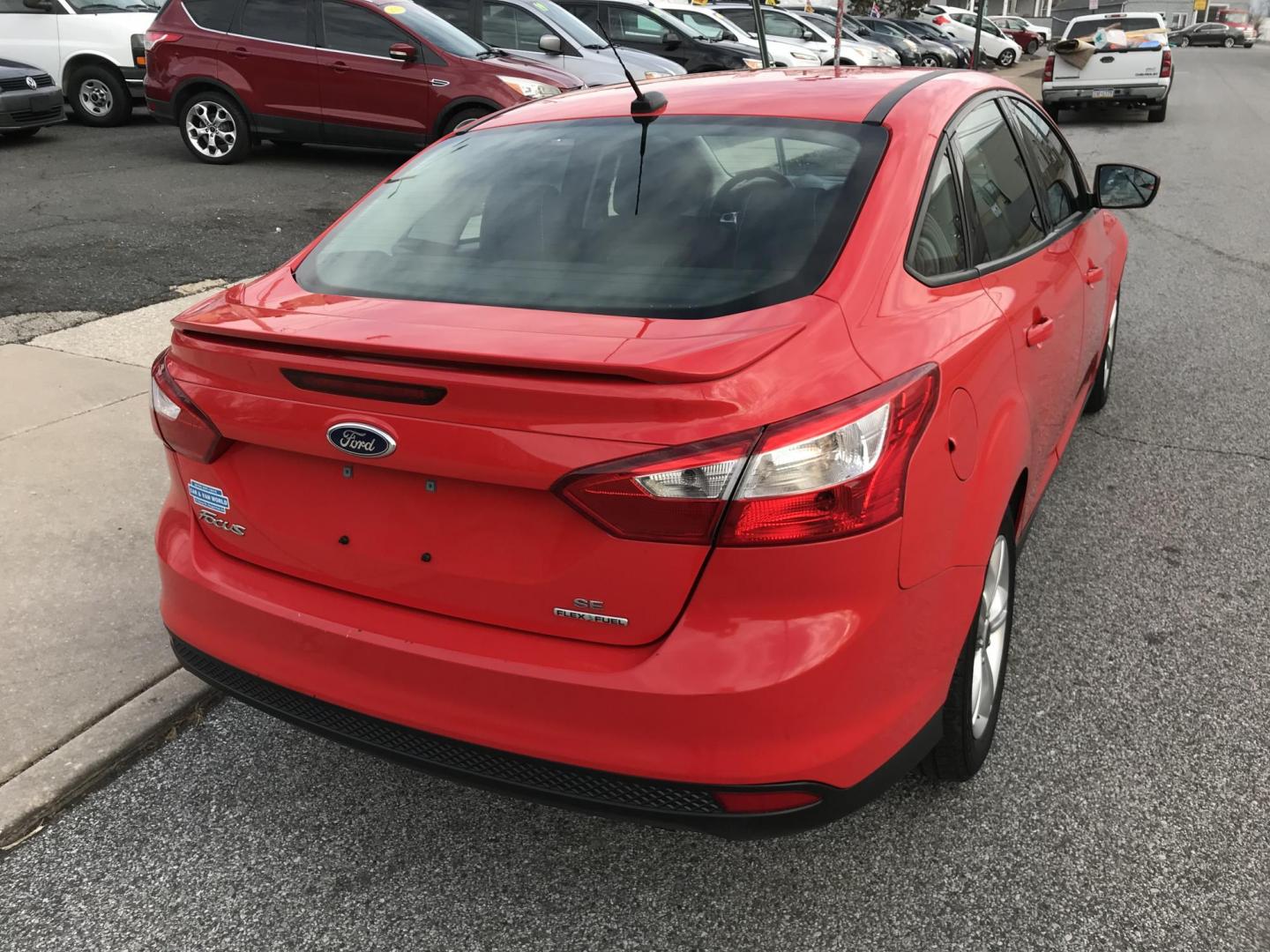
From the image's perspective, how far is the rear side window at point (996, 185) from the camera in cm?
287

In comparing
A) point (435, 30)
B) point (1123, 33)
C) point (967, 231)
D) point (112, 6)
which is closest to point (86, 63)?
point (112, 6)

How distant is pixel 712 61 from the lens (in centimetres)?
1661

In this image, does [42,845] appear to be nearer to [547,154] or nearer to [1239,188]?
[547,154]

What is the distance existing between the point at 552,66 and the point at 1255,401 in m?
8.49

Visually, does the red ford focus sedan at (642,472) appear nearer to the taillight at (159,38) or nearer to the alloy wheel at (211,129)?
the alloy wheel at (211,129)

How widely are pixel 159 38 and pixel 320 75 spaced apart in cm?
176

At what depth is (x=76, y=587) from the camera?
360 cm

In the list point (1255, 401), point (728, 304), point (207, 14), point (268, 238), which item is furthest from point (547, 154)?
point (207, 14)

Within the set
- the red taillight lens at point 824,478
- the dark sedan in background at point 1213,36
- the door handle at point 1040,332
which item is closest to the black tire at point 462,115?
the door handle at point 1040,332

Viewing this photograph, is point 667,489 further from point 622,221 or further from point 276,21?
point 276,21

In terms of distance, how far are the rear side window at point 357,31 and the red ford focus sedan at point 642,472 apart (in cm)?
935

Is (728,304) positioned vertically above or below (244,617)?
above

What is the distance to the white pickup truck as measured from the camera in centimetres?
1920

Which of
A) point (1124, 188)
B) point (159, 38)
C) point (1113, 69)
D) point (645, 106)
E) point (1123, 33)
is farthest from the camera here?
point (1123, 33)
